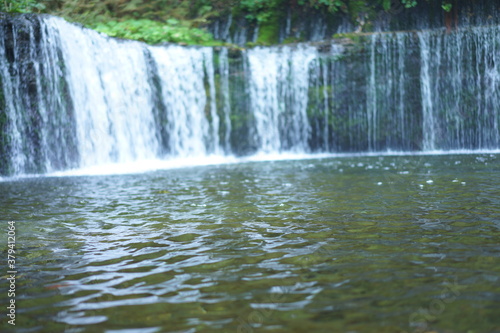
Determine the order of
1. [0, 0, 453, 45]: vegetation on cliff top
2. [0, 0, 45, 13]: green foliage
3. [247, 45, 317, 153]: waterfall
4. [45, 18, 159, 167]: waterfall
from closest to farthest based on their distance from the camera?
[45, 18, 159, 167]: waterfall < [0, 0, 45, 13]: green foliage < [247, 45, 317, 153]: waterfall < [0, 0, 453, 45]: vegetation on cliff top

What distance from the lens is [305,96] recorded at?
18.2 m

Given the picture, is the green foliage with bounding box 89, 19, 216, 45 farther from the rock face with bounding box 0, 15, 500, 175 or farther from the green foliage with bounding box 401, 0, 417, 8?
the green foliage with bounding box 401, 0, 417, 8

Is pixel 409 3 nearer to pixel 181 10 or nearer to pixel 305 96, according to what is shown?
pixel 305 96

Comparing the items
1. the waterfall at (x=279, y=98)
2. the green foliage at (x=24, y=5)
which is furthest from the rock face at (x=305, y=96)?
the green foliage at (x=24, y=5)

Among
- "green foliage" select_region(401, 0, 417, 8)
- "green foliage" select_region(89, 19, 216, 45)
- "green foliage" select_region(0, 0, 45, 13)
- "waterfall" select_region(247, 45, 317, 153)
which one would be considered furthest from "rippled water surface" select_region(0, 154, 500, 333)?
"green foliage" select_region(401, 0, 417, 8)

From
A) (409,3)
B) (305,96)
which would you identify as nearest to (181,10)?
(305,96)

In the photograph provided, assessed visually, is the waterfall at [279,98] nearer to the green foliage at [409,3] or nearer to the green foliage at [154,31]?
the green foliage at [154,31]

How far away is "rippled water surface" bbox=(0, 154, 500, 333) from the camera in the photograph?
9.48 feet

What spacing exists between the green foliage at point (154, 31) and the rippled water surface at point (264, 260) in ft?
37.6

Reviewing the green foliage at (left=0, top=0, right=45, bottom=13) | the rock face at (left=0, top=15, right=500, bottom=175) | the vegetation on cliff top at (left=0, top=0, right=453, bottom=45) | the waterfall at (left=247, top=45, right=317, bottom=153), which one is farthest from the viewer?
the vegetation on cliff top at (left=0, top=0, right=453, bottom=45)

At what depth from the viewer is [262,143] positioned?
1816 cm

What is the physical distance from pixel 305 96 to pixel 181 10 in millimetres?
6946

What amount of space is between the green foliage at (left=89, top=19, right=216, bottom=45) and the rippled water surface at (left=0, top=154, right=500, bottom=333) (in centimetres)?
1146

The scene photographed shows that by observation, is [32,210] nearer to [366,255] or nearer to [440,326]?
[366,255]
